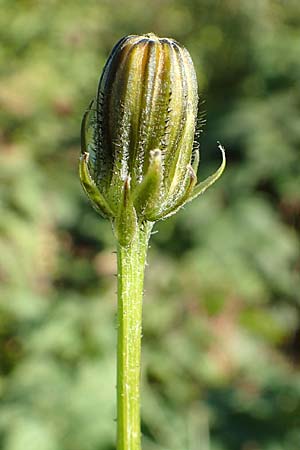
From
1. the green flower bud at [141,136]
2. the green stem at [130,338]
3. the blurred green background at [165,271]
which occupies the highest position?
the blurred green background at [165,271]

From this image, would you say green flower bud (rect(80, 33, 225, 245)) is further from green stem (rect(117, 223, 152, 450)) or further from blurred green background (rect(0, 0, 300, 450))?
blurred green background (rect(0, 0, 300, 450))

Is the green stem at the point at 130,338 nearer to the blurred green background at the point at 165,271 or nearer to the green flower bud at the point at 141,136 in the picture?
the green flower bud at the point at 141,136

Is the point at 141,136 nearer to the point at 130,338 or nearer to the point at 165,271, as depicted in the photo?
the point at 130,338

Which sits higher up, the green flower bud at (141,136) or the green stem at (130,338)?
the green flower bud at (141,136)

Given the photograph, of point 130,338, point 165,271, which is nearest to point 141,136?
point 130,338

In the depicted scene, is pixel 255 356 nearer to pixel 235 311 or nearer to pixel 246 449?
pixel 235 311

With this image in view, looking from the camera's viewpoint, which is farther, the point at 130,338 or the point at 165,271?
the point at 165,271

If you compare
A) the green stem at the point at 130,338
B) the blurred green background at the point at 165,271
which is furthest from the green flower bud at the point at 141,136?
the blurred green background at the point at 165,271
